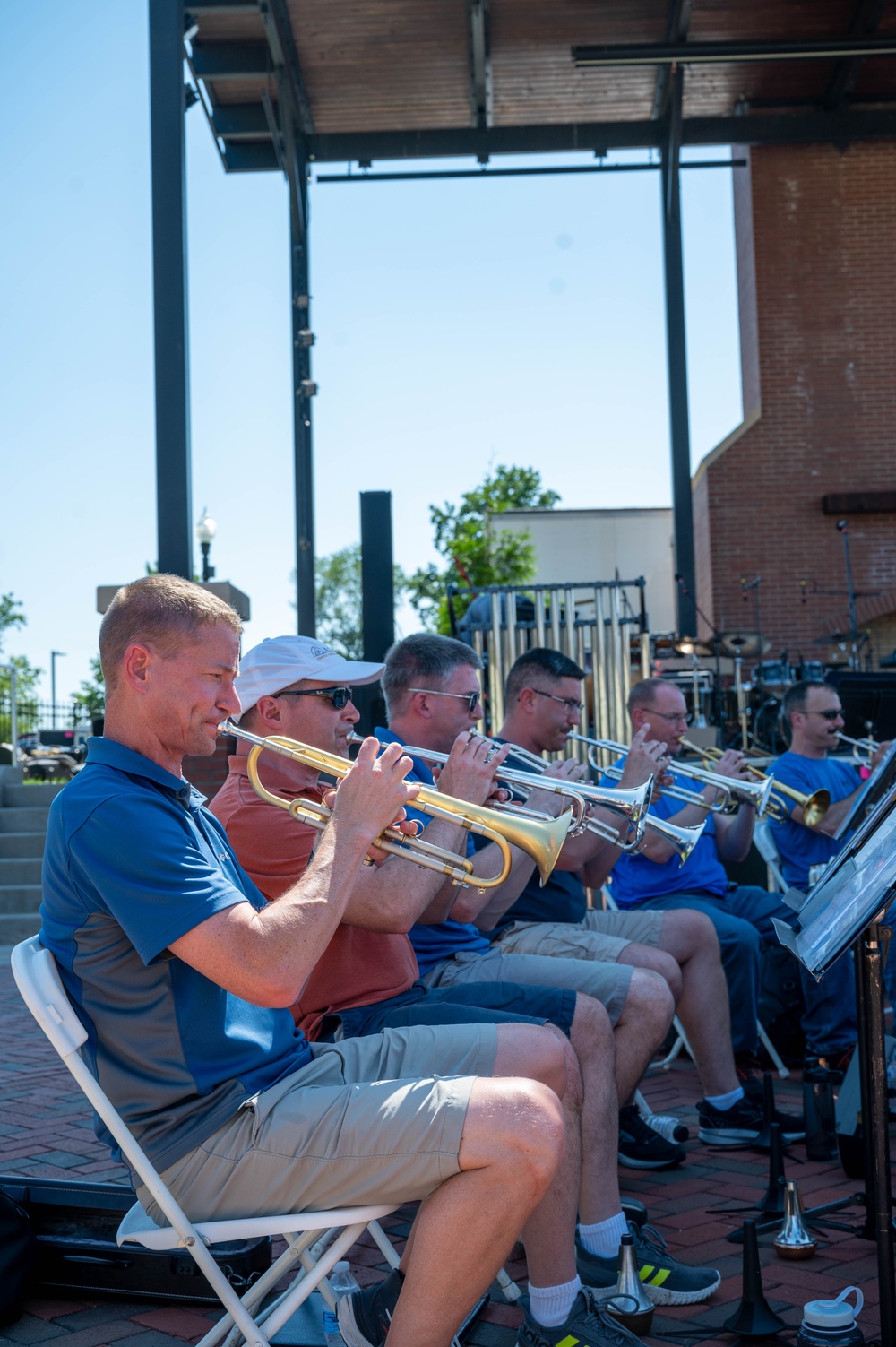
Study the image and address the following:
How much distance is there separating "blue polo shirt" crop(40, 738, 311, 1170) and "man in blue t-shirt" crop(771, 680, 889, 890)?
→ 3.67 m

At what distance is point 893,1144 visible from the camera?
3916 millimetres

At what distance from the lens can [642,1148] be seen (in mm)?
3664

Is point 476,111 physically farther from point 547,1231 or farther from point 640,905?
point 547,1231

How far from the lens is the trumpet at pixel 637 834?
3619mm

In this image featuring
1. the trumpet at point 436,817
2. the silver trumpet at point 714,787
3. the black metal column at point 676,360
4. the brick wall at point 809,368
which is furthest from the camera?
the brick wall at point 809,368

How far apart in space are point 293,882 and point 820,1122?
2014mm

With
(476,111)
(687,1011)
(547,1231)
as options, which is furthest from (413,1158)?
(476,111)

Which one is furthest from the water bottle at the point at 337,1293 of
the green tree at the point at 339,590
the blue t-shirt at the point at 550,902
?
the green tree at the point at 339,590

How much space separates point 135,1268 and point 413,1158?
3.95ft

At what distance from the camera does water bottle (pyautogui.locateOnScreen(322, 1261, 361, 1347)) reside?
7.89ft

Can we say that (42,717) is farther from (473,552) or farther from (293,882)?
(293,882)

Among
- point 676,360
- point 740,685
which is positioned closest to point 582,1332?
point 740,685

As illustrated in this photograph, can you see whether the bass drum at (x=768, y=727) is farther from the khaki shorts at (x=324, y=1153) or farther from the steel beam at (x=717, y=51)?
the khaki shorts at (x=324, y=1153)

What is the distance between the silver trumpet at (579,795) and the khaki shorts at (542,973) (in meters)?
0.40
